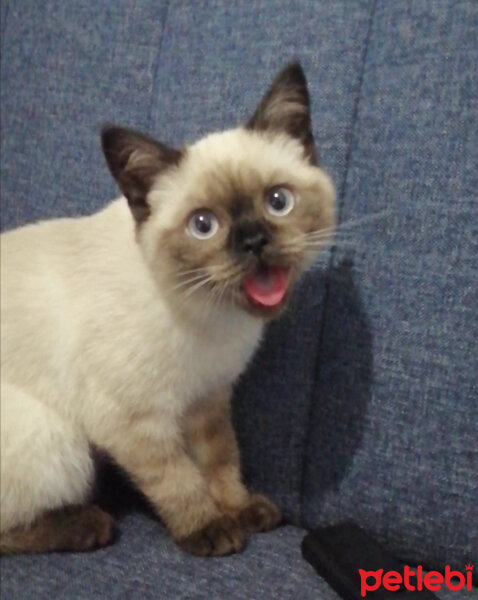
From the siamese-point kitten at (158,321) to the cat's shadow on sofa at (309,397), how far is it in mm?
57

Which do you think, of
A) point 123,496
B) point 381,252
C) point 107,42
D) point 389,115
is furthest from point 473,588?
point 107,42

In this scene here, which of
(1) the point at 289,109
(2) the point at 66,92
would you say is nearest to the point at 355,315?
(1) the point at 289,109

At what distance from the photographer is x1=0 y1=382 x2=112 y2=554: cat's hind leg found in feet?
3.88

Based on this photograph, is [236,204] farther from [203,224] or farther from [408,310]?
[408,310]

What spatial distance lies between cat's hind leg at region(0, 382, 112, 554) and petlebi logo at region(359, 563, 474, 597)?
1.51 ft

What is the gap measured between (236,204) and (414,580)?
0.65 metres

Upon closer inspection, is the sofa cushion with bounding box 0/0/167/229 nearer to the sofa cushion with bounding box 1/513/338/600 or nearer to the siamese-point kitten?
the siamese-point kitten

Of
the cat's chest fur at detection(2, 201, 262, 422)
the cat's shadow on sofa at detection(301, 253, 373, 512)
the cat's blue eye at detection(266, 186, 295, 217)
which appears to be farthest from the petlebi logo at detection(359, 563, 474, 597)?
the cat's blue eye at detection(266, 186, 295, 217)

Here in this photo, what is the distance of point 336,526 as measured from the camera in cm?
121

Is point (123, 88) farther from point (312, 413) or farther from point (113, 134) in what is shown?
point (312, 413)

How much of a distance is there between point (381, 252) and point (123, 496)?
0.71 metres

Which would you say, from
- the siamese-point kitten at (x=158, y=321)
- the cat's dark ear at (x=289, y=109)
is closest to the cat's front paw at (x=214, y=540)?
the siamese-point kitten at (x=158, y=321)

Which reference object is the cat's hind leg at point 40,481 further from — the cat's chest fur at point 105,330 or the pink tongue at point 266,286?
the pink tongue at point 266,286

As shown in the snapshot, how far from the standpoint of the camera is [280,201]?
1078 mm
